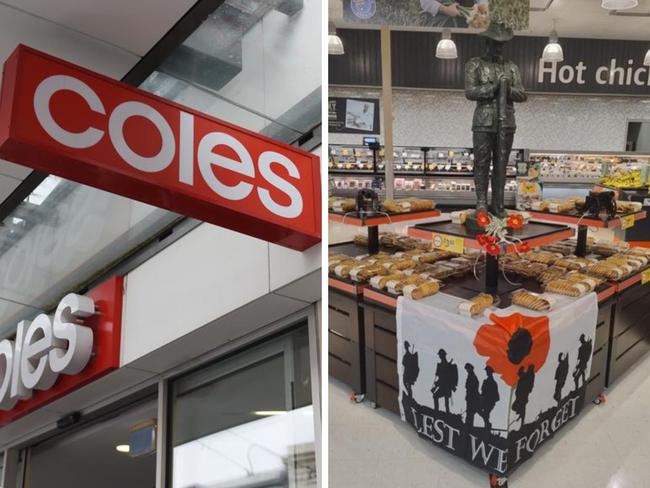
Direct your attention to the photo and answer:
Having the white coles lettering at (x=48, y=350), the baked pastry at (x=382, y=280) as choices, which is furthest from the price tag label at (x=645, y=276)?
the white coles lettering at (x=48, y=350)

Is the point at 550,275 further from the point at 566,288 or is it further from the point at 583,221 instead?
the point at 583,221

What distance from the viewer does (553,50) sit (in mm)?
2354

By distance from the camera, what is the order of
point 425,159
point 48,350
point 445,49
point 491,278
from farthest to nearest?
point 425,159, point 48,350, point 491,278, point 445,49

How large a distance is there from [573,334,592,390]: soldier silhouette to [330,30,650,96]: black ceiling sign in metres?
1.04

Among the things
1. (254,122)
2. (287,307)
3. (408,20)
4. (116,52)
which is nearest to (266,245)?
(287,307)

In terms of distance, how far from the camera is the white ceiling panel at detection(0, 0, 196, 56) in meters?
1.76

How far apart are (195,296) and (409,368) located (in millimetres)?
945

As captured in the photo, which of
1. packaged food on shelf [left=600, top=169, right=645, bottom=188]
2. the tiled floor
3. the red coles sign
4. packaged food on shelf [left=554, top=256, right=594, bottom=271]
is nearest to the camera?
the tiled floor

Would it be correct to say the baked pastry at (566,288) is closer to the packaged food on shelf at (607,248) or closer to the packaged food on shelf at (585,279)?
the packaged food on shelf at (585,279)

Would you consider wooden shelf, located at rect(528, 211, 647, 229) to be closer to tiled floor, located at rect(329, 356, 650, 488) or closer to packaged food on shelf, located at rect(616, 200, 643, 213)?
packaged food on shelf, located at rect(616, 200, 643, 213)

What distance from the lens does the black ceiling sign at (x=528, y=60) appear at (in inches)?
81.1

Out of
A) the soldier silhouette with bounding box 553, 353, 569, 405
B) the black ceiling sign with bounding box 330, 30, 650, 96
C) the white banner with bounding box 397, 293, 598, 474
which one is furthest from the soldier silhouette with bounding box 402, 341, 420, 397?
the black ceiling sign with bounding box 330, 30, 650, 96

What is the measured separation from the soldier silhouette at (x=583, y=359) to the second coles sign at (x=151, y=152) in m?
1.12

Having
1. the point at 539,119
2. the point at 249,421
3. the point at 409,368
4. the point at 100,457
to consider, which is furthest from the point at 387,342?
the point at 539,119
